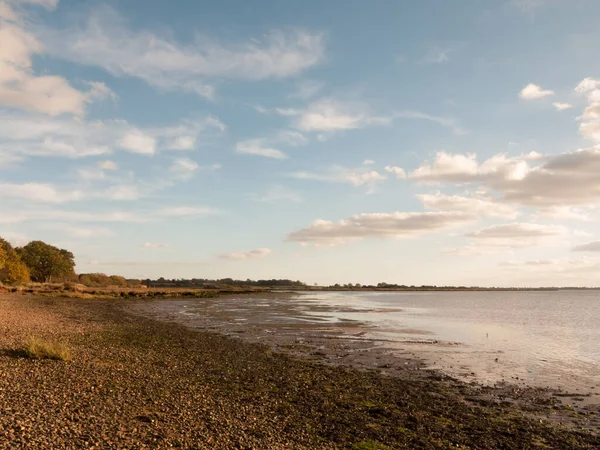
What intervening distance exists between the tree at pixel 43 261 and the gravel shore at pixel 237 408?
111m

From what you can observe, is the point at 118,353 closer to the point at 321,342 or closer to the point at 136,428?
the point at 136,428

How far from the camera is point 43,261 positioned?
403 ft

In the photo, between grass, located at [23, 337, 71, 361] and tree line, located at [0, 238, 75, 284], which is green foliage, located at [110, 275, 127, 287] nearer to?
tree line, located at [0, 238, 75, 284]

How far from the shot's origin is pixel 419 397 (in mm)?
19531

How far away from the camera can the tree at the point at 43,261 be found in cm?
11925

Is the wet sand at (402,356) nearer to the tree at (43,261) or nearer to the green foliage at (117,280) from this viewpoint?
the tree at (43,261)

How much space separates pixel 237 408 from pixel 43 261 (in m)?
131

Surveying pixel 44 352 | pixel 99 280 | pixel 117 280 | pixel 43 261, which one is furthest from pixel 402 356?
pixel 117 280

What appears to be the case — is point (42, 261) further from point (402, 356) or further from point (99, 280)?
point (402, 356)

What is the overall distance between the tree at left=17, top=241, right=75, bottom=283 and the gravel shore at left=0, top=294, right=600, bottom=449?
111 m

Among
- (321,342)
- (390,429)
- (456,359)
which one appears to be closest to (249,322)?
(321,342)

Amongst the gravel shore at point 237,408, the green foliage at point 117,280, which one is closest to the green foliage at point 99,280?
the green foliage at point 117,280

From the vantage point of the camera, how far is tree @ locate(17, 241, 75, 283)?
11925cm

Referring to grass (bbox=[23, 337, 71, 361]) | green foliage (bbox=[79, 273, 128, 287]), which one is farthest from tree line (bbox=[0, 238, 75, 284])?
grass (bbox=[23, 337, 71, 361])
